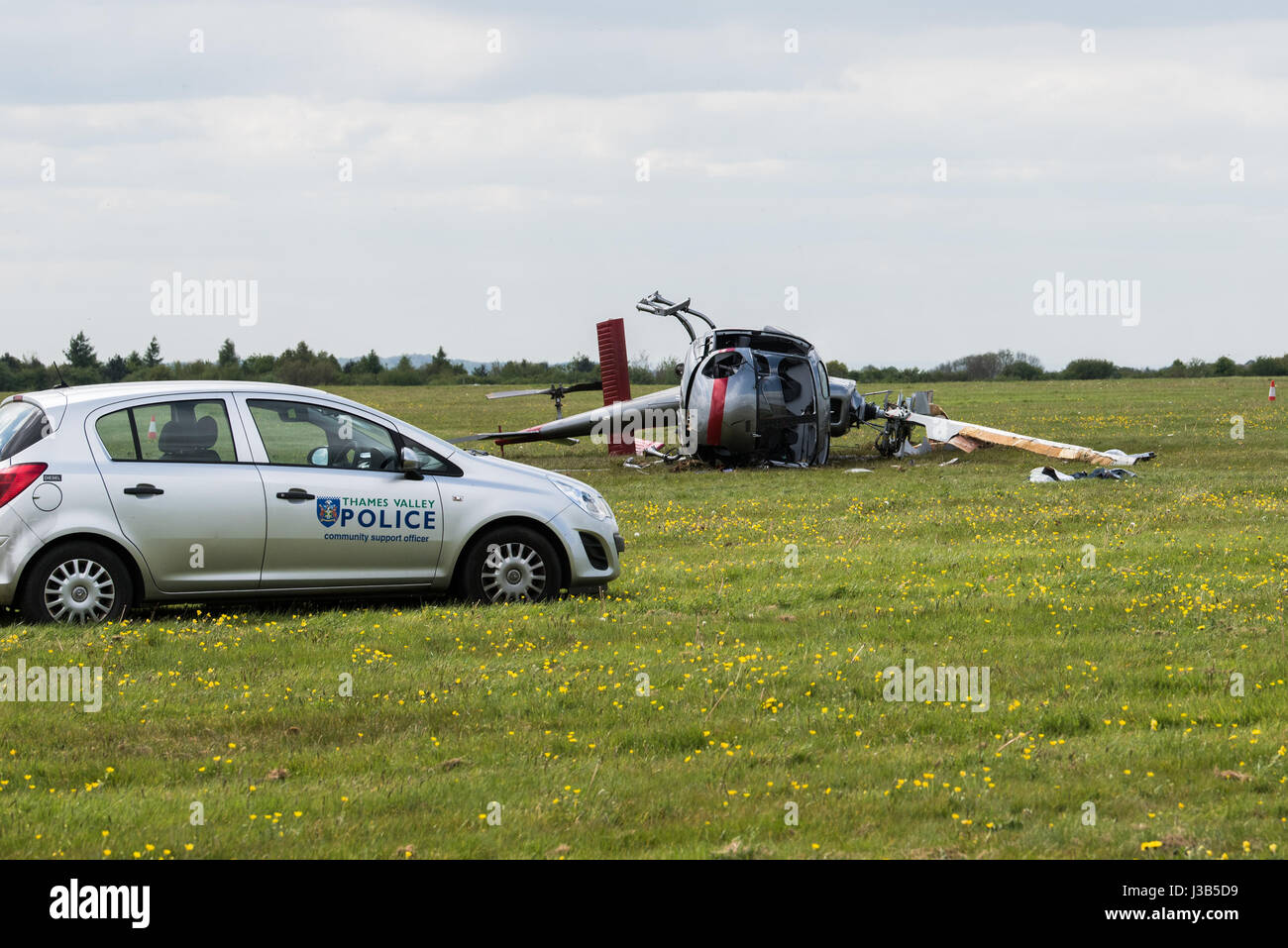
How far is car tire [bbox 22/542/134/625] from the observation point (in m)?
9.52

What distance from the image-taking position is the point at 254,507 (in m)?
9.96

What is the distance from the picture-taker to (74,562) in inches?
380

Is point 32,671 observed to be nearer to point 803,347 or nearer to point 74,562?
point 74,562

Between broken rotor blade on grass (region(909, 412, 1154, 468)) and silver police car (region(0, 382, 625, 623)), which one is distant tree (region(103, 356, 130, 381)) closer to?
broken rotor blade on grass (region(909, 412, 1154, 468))

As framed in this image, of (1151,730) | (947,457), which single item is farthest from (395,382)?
(1151,730)

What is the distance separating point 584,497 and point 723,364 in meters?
15.6

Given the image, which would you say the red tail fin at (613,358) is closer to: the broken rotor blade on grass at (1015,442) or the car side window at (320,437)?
the broken rotor blade on grass at (1015,442)

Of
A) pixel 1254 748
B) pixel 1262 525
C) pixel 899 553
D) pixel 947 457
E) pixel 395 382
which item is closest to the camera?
pixel 1254 748

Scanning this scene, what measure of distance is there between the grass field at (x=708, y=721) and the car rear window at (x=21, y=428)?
49.7 inches

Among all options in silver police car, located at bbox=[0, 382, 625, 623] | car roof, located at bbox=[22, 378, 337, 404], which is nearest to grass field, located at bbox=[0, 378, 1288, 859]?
silver police car, located at bbox=[0, 382, 625, 623]

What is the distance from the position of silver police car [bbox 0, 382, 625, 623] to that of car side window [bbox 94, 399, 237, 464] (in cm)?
1

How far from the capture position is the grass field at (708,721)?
18.4ft
